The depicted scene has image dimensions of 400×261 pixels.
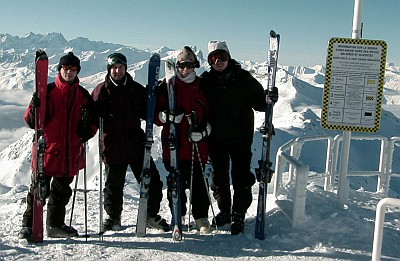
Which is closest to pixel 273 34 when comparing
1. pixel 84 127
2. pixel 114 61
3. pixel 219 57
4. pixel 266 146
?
pixel 219 57

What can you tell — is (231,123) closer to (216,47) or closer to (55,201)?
(216,47)

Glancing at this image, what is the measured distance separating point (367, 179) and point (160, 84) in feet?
356

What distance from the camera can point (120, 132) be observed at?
5.38 meters

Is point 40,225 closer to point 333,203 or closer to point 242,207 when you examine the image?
point 242,207

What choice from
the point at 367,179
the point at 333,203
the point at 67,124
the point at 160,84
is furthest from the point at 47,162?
the point at 367,179

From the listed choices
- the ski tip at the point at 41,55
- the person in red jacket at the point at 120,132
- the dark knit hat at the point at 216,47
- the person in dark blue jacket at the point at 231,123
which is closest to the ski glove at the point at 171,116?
the person in red jacket at the point at 120,132

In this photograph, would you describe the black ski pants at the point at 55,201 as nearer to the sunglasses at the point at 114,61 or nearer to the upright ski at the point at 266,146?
the sunglasses at the point at 114,61

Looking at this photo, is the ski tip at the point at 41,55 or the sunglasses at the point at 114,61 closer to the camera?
the ski tip at the point at 41,55

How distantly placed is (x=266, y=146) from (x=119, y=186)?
74.2 inches

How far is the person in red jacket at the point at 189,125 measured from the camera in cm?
521

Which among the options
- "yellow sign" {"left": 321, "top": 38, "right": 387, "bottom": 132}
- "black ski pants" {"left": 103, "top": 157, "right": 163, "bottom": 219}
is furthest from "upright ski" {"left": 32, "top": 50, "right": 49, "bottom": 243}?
"yellow sign" {"left": 321, "top": 38, "right": 387, "bottom": 132}

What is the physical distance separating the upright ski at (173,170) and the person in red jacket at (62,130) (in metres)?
0.92

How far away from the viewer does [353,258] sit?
189 inches

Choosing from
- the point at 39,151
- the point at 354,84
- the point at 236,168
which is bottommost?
the point at 236,168
